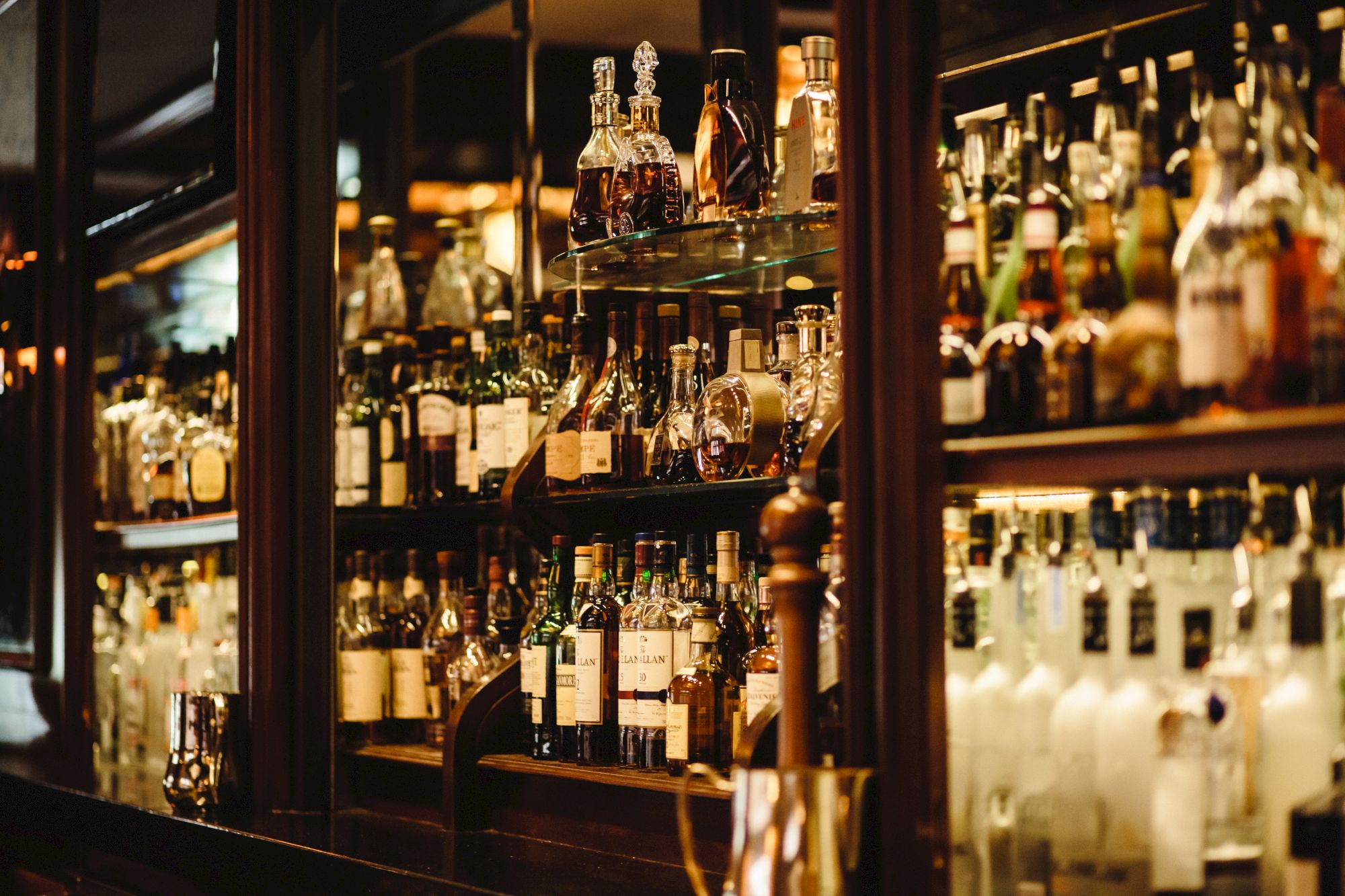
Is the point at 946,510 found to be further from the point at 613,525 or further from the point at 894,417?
the point at 613,525

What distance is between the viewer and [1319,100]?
4.13ft

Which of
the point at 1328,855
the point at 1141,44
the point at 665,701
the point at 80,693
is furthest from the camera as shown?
the point at 80,693

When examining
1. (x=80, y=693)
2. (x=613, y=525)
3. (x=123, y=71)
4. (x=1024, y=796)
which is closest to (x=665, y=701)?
(x=613, y=525)

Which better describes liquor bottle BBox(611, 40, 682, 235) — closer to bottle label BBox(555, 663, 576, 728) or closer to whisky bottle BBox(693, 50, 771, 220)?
whisky bottle BBox(693, 50, 771, 220)

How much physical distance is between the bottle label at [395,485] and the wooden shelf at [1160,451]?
1.57 metres

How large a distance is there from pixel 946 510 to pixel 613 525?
100 centimetres

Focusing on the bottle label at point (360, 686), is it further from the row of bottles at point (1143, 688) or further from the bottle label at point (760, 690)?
the row of bottles at point (1143, 688)

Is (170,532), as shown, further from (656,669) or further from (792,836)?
(792,836)

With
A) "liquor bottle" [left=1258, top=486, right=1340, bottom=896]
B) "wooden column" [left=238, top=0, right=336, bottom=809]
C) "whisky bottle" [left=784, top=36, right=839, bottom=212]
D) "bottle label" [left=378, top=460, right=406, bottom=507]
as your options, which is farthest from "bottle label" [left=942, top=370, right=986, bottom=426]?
"bottle label" [left=378, top=460, right=406, bottom=507]

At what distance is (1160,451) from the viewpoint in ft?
4.03

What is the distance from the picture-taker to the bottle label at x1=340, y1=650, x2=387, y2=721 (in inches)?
103

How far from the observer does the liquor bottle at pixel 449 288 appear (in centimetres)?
313

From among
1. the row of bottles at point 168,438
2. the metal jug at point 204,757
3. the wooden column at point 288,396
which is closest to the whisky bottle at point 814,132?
the wooden column at point 288,396

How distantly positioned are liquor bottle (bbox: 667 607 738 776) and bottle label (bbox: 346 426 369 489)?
41.6 inches
